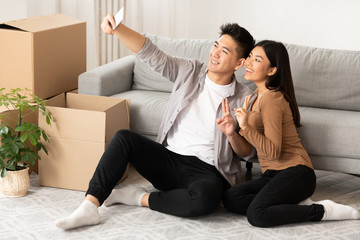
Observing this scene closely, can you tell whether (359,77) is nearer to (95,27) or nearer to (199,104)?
(199,104)

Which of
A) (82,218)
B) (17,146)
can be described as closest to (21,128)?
(17,146)

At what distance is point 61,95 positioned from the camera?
284cm

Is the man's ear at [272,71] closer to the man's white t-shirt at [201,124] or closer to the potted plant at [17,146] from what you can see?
the man's white t-shirt at [201,124]

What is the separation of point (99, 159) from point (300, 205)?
92 cm

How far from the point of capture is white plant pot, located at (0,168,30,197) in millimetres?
2488

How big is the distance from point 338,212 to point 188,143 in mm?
703

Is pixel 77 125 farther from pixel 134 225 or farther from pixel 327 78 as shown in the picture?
pixel 327 78

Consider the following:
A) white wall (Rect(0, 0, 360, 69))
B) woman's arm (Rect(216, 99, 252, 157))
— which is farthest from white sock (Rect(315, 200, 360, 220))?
white wall (Rect(0, 0, 360, 69))

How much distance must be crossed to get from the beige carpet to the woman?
52mm

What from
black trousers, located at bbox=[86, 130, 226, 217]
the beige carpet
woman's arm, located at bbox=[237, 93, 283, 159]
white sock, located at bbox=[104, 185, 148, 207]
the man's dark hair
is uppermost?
the man's dark hair

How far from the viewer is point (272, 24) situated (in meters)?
4.20

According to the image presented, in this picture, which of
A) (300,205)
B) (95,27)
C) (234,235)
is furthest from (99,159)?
(95,27)

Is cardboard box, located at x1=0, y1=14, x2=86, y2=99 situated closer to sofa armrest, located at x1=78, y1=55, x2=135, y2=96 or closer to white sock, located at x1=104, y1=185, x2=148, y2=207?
sofa armrest, located at x1=78, y1=55, x2=135, y2=96

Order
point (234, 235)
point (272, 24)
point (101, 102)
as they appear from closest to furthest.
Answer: point (234, 235) < point (101, 102) < point (272, 24)
